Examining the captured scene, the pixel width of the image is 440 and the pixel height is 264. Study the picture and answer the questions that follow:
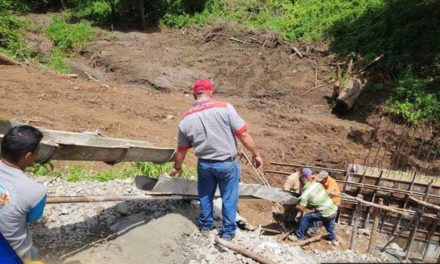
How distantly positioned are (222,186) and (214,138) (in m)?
0.60

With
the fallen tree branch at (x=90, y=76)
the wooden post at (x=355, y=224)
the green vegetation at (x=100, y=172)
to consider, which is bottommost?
the wooden post at (x=355, y=224)

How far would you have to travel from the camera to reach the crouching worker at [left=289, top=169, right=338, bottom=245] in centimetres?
662

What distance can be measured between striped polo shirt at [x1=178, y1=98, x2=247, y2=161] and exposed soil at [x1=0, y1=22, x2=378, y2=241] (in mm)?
3170

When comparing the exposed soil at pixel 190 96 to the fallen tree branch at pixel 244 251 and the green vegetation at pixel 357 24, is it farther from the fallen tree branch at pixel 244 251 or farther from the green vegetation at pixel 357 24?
the fallen tree branch at pixel 244 251

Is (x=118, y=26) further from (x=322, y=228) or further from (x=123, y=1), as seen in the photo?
(x=322, y=228)

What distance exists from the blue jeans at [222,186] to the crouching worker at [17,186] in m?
2.06

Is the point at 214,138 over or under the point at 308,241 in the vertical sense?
over

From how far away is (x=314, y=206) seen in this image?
688 cm

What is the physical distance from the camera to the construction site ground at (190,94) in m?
9.68

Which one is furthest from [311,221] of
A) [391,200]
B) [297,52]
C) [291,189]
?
[297,52]

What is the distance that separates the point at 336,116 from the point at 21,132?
426 inches

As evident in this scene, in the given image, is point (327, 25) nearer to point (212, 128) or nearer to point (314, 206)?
point (314, 206)

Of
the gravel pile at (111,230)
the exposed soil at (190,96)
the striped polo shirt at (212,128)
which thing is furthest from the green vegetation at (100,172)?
the striped polo shirt at (212,128)

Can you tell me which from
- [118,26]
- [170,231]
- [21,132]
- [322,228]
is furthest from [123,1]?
[21,132]
